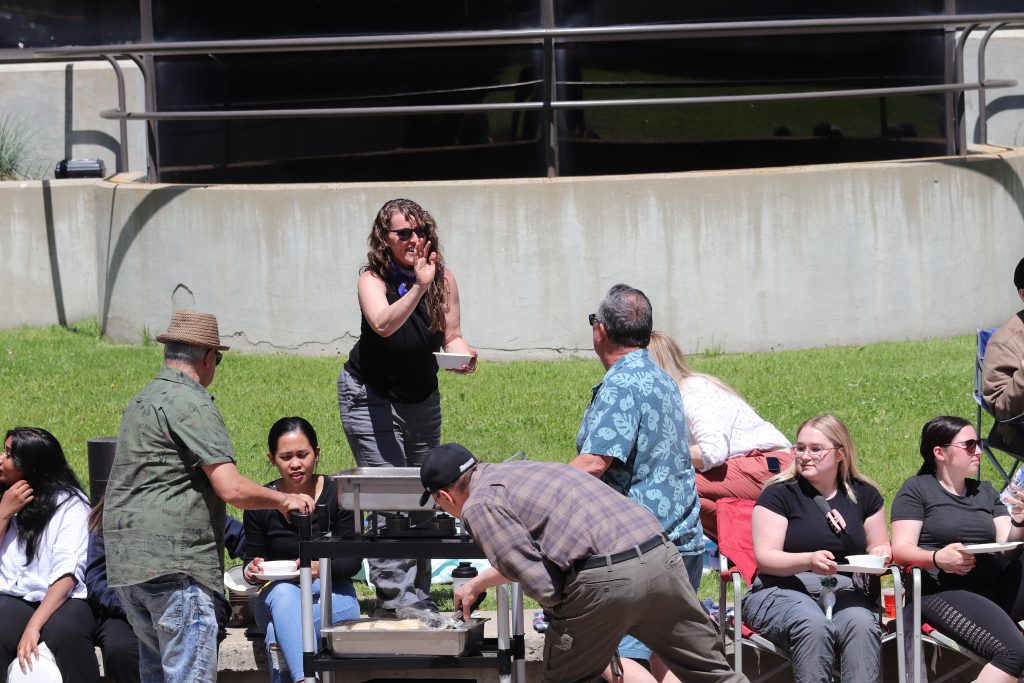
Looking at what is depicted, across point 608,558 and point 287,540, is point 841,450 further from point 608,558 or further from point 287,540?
point 287,540

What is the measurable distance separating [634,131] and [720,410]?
476 cm

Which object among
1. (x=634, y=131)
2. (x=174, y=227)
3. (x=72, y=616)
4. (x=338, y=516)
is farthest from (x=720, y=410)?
(x=174, y=227)

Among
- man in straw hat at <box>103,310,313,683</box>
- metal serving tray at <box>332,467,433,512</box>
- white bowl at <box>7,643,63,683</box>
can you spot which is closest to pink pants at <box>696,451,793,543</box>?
metal serving tray at <box>332,467,433,512</box>

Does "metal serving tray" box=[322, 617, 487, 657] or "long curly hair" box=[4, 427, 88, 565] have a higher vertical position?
"long curly hair" box=[4, 427, 88, 565]

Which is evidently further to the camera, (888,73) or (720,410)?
(888,73)

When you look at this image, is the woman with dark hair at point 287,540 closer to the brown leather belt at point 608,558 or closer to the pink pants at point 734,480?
the brown leather belt at point 608,558

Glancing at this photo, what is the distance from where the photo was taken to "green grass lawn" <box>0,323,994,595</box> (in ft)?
27.9

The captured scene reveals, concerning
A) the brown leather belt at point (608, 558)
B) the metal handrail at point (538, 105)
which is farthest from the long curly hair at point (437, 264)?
the metal handrail at point (538, 105)

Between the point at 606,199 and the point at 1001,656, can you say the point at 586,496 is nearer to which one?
the point at 1001,656

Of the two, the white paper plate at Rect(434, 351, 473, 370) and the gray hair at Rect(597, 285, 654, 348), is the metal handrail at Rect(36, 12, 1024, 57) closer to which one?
the white paper plate at Rect(434, 351, 473, 370)

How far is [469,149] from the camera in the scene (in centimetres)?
1105

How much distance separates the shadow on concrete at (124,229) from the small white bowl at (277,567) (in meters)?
5.64

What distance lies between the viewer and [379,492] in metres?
5.08

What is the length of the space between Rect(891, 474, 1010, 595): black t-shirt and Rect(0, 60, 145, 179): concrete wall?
902cm
